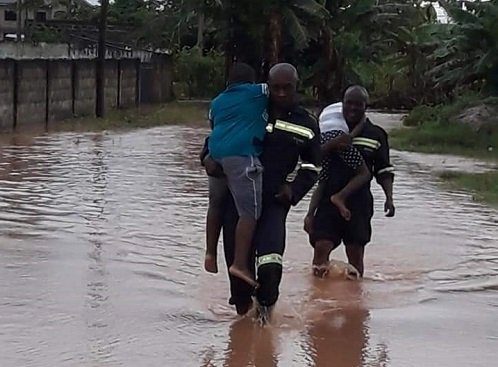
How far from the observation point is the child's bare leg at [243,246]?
687cm

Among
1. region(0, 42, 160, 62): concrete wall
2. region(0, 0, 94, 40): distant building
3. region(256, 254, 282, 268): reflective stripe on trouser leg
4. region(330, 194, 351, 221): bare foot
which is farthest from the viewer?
region(0, 0, 94, 40): distant building

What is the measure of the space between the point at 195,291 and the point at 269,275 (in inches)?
58.5

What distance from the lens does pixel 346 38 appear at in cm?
4041

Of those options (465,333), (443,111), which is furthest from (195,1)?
(465,333)

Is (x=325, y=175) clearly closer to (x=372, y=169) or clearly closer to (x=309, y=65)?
(x=372, y=169)

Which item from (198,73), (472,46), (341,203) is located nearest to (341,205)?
(341,203)

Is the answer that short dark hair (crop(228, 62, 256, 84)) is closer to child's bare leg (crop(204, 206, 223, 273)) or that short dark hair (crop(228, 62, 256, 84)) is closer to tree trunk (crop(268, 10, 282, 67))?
child's bare leg (crop(204, 206, 223, 273))

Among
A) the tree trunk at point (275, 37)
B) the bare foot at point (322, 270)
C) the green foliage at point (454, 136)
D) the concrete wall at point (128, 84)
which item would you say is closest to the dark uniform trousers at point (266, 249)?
the bare foot at point (322, 270)

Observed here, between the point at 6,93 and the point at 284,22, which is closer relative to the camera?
the point at 6,93

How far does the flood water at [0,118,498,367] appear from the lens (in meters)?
6.48

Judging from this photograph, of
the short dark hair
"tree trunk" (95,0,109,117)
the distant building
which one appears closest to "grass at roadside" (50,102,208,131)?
"tree trunk" (95,0,109,117)

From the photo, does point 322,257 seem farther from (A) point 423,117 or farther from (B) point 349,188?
(A) point 423,117

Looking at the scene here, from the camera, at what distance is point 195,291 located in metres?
8.20

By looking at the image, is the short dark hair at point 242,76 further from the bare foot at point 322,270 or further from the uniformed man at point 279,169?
the bare foot at point 322,270
